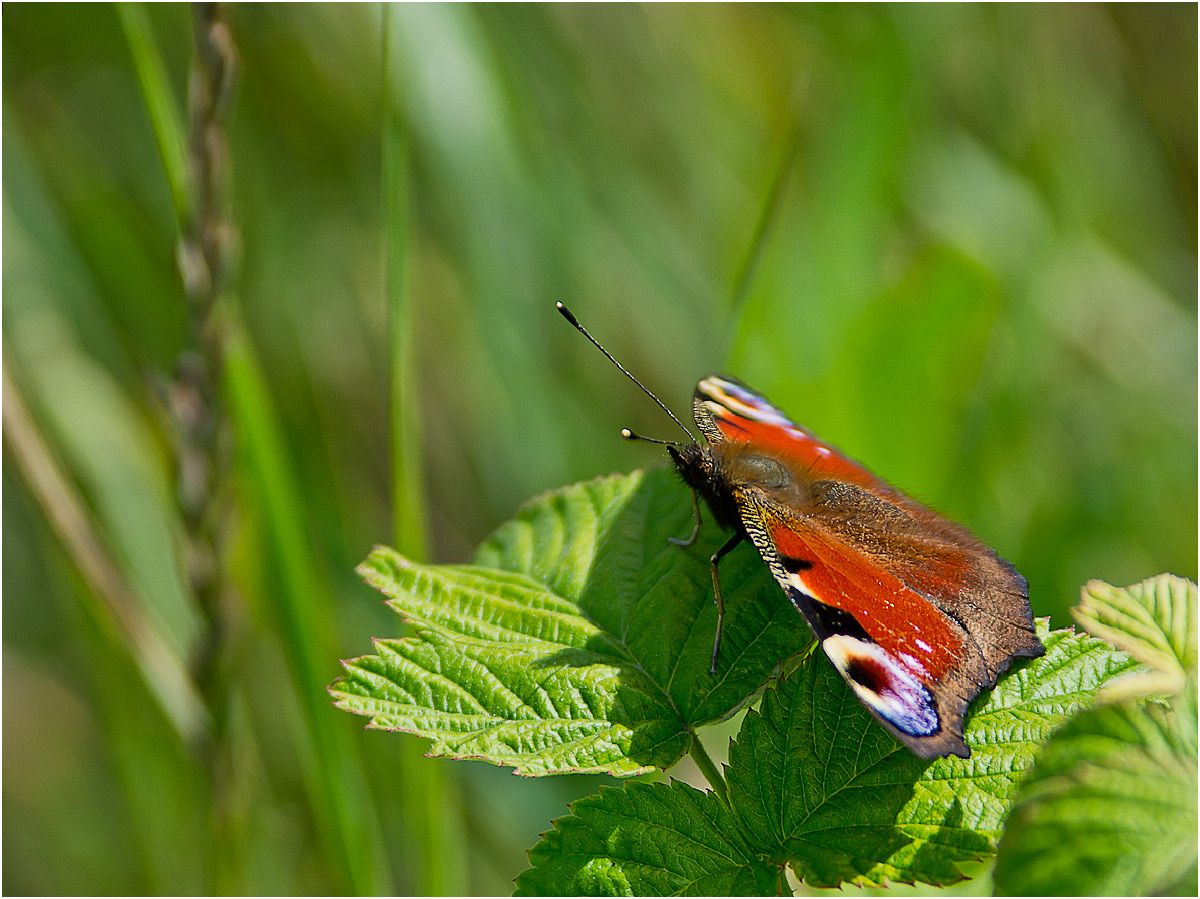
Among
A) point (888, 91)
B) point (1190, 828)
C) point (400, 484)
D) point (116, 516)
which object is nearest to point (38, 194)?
point (116, 516)

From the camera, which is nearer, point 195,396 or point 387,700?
point 387,700

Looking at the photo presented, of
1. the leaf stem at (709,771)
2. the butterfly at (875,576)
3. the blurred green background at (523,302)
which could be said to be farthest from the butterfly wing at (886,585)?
the blurred green background at (523,302)

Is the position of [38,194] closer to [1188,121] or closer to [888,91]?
[888,91]

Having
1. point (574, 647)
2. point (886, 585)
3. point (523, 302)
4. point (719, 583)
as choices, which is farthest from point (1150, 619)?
point (523, 302)

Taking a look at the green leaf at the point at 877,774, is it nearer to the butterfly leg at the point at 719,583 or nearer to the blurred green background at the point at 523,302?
the butterfly leg at the point at 719,583

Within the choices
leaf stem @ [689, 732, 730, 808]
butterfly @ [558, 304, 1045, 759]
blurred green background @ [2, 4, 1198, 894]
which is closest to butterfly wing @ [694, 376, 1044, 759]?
butterfly @ [558, 304, 1045, 759]

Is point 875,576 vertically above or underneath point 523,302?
underneath

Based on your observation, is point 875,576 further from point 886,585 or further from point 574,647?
point 574,647
